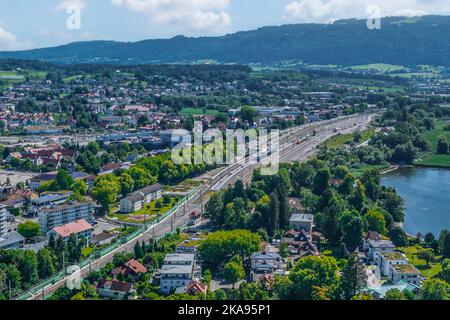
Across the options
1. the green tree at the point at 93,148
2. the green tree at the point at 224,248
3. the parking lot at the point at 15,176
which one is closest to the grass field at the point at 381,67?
the green tree at the point at 93,148

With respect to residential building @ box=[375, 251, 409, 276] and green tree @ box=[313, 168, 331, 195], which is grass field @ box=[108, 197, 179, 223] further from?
residential building @ box=[375, 251, 409, 276]

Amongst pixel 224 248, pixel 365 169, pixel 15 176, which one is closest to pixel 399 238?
pixel 224 248

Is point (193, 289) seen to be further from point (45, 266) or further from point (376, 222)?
point (376, 222)

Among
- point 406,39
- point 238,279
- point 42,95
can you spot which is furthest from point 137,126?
point 406,39

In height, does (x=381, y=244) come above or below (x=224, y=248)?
below

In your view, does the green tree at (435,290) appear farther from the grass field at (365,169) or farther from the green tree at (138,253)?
the grass field at (365,169)

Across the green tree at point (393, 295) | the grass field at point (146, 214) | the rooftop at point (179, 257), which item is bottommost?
the grass field at point (146, 214)
